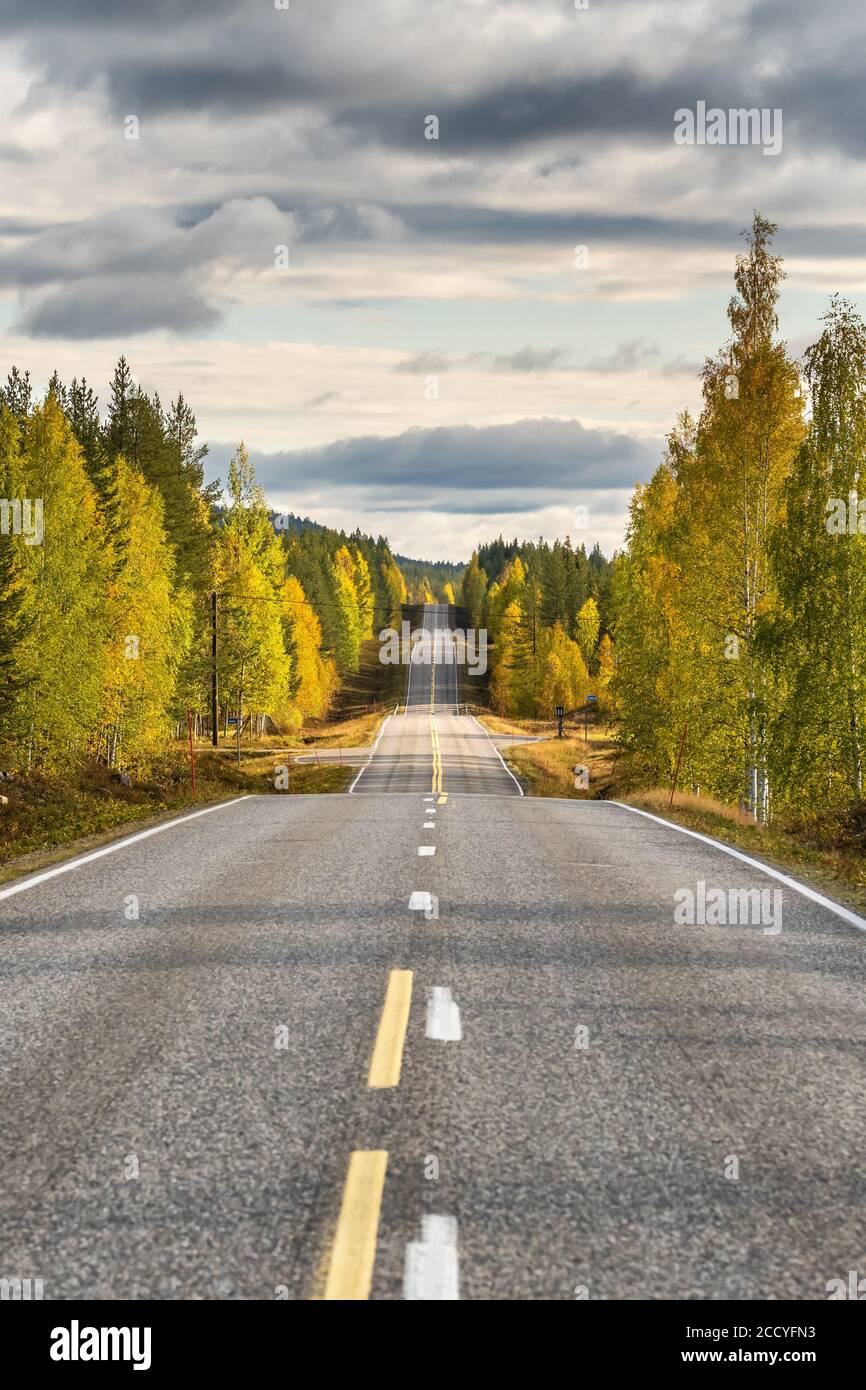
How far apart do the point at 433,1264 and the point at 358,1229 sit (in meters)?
0.34

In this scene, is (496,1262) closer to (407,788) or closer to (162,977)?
(162,977)

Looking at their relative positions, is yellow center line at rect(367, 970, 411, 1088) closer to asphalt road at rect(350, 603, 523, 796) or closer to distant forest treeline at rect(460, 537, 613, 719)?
asphalt road at rect(350, 603, 523, 796)

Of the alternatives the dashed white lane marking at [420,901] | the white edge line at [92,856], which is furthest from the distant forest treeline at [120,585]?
the dashed white lane marking at [420,901]

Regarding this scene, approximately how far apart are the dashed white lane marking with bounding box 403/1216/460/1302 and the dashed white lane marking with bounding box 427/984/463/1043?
79.2 inches

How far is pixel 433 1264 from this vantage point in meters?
3.52

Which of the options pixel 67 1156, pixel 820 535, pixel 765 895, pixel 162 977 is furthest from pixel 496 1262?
pixel 820 535

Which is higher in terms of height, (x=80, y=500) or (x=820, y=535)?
(x=80, y=500)

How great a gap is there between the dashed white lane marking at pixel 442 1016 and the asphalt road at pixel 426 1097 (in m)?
0.03

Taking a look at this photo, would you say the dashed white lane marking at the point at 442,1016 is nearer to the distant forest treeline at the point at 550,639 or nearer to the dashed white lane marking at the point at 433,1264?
the dashed white lane marking at the point at 433,1264

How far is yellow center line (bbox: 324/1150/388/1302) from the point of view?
3422mm

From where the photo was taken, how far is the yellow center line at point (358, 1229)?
3422 mm

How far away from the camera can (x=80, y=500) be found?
32.2 m

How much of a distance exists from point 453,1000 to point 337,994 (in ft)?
2.31

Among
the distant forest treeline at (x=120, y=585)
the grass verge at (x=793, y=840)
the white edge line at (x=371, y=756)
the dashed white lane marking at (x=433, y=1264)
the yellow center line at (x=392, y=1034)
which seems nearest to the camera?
the dashed white lane marking at (x=433, y=1264)
